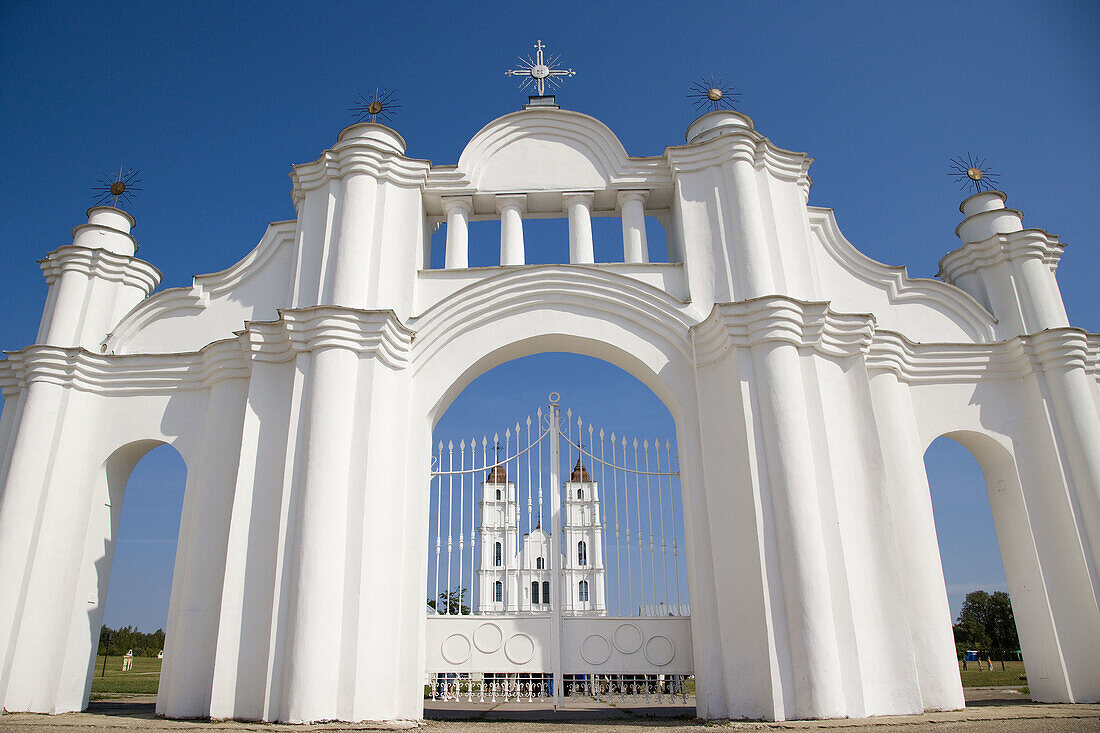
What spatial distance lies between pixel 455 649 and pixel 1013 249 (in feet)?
32.1

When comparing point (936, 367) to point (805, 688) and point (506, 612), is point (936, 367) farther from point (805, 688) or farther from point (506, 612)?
point (506, 612)

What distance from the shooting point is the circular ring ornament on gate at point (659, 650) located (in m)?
8.84

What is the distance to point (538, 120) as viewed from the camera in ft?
36.6

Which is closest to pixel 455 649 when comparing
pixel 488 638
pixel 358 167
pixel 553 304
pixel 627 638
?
pixel 488 638

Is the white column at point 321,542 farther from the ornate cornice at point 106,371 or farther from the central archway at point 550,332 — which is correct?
the ornate cornice at point 106,371

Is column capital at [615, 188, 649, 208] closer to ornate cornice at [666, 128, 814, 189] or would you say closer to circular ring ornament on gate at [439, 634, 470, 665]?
ornate cornice at [666, 128, 814, 189]

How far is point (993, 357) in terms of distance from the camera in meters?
10.3

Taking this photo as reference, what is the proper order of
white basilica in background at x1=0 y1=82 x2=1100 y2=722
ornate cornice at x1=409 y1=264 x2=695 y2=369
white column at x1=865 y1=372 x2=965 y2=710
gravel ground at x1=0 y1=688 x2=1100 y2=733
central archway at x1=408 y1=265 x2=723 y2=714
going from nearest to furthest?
gravel ground at x1=0 y1=688 x2=1100 y2=733
white basilica in background at x1=0 y1=82 x2=1100 y2=722
white column at x1=865 y1=372 x2=965 y2=710
central archway at x1=408 y1=265 x2=723 y2=714
ornate cornice at x1=409 y1=264 x2=695 y2=369

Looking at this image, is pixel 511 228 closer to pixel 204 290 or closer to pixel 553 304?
pixel 553 304

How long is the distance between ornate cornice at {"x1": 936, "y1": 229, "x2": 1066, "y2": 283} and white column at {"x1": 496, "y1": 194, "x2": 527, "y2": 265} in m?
6.76

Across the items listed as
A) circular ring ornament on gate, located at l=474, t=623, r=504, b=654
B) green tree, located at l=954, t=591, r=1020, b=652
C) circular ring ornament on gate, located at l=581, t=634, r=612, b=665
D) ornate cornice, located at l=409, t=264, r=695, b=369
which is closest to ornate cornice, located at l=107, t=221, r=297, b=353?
ornate cornice, located at l=409, t=264, r=695, b=369

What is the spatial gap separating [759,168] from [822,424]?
13.1ft

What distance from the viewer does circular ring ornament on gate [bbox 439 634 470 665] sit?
8.82 meters

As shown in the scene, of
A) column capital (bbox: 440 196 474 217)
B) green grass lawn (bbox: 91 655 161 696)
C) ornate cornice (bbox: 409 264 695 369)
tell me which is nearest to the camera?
ornate cornice (bbox: 409 264 695 369)
